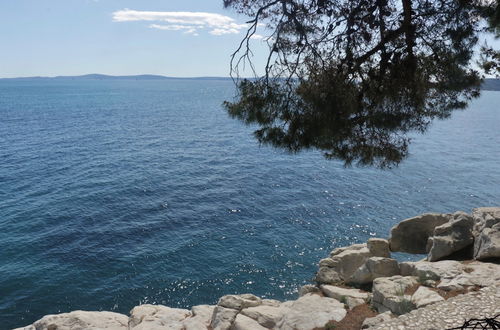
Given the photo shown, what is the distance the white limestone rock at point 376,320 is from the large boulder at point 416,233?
9.92m

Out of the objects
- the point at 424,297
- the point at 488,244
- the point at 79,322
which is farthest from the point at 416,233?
the point at 79,322

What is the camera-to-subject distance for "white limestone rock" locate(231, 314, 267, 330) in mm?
17531

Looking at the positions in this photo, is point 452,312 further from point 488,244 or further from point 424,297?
point 488,244

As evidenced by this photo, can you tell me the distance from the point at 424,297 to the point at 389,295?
129 centimetres

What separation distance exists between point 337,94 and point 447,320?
7.91 meters

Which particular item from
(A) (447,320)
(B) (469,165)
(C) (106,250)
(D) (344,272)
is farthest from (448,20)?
(B) (469,165)

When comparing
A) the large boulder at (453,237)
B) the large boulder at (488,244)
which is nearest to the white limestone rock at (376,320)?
the large boulder at (488,244)

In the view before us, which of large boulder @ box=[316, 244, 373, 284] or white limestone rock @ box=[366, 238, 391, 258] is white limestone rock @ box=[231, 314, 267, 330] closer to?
large boulder @ box=[316, 244, 373, 284]

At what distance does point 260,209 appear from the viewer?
42375 mm

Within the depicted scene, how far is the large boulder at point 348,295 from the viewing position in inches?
653

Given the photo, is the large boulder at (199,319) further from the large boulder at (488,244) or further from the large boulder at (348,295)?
the large boulder at (488,244)

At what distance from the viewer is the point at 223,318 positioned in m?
18.6

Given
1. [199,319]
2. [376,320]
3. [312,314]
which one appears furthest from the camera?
[199,319]

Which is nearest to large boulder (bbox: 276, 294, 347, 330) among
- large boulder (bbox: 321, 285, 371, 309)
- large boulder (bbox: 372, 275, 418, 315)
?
large boulder (bbox: 321, 285, 371, 309)
